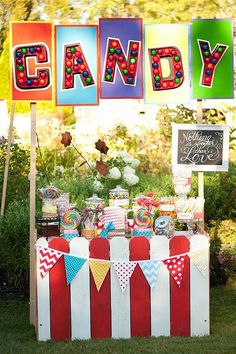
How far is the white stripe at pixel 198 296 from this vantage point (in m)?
5.66

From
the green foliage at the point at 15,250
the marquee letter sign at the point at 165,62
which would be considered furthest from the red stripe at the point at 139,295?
the green foliage at the point at 15,250

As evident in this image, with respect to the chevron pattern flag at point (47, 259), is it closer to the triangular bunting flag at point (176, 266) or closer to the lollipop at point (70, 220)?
the lollipop at point (70, 220)

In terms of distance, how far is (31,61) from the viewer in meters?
5.91

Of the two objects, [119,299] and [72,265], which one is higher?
[72,265]

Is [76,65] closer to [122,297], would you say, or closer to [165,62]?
[165,62]

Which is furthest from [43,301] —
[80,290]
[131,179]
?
[131,179]

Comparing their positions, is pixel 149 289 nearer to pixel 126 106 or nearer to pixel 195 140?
pixel 195 140

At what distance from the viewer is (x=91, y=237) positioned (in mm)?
5809

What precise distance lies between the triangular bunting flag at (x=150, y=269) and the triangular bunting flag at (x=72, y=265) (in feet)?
1.35

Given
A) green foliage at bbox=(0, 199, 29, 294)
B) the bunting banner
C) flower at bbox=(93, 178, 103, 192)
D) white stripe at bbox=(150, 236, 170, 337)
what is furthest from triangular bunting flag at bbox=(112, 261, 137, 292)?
flower at bbox=(93, 178, 103, 192)

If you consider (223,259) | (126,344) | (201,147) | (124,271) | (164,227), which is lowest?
(126,344)

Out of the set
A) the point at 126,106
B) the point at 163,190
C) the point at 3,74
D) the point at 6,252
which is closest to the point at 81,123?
the point at 126,106

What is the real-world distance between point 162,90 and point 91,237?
3.91 feet

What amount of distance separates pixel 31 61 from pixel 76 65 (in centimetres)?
33
